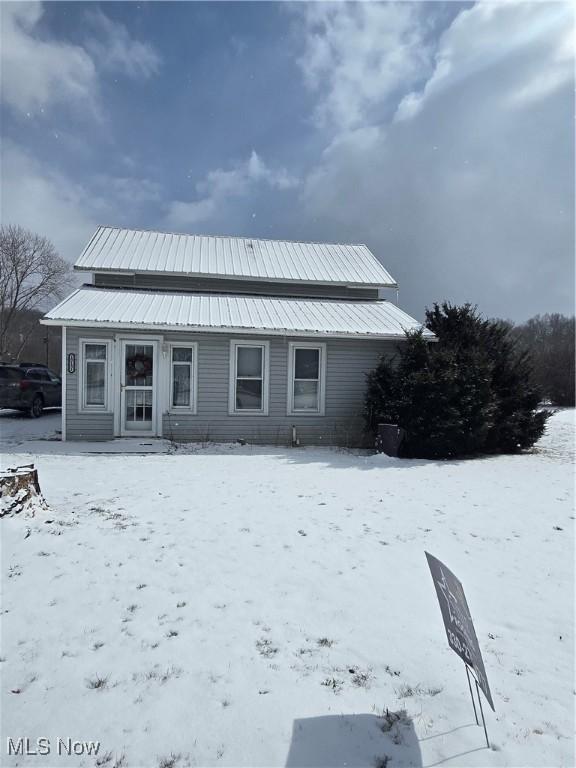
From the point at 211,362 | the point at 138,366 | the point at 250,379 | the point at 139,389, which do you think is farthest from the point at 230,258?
the point at 139,389

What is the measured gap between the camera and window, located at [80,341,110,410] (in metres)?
11.2

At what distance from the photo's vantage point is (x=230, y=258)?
16.0 m

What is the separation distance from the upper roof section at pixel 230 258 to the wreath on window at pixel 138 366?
3985 millimetres

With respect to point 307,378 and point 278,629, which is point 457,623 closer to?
point 278,629

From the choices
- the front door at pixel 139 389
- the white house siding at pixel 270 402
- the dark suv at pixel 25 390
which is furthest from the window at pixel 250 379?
the dark suv at pixel 25 390

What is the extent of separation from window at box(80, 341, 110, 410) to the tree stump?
6091 mm

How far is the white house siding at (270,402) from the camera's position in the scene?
443 inches

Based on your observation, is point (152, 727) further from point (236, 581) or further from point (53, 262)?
point (53, 262)

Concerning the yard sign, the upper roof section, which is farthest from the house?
the yard sign

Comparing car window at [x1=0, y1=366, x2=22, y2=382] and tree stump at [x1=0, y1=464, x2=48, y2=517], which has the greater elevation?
car window at [x1=0, y1=366, x2=22, y2=382]

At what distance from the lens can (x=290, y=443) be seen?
1195 centimetres

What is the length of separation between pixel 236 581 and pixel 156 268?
12.2 meters

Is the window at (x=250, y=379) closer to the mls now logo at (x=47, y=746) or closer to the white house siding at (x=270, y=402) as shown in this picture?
the white house siding at (x=270, y=402)

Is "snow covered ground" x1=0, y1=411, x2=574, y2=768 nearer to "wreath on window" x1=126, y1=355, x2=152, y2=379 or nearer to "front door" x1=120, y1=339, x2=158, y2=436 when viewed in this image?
"front door" x1=120, y1=339, x2=158, y2=436
